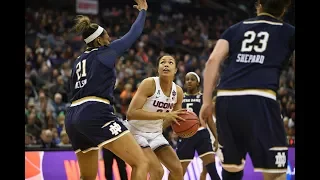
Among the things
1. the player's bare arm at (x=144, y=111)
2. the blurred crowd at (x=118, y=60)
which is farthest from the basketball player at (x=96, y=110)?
the blurred crowd at (x=118, y=60)

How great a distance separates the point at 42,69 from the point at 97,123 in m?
11.6

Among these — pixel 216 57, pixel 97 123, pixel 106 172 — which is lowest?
pixel 106 172

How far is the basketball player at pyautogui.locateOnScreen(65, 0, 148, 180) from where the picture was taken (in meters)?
6.68

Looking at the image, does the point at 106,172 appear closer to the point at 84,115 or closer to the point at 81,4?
the point at 84,115

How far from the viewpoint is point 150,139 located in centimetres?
798

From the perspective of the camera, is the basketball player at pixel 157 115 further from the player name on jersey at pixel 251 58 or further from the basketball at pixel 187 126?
the player name on jersey at pixel 251 58

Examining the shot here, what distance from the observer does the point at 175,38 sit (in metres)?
23.8

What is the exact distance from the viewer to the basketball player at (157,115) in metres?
7.58

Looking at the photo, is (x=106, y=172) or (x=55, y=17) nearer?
(x=106, y=172)

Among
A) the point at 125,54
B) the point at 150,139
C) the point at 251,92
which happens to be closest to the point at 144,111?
the point at 150,139

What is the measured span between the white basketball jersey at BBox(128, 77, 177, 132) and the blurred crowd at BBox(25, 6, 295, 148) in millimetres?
5767

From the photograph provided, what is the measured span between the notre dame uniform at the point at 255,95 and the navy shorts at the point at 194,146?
424 centimetres

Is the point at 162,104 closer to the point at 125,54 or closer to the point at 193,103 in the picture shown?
the point at 193,103
